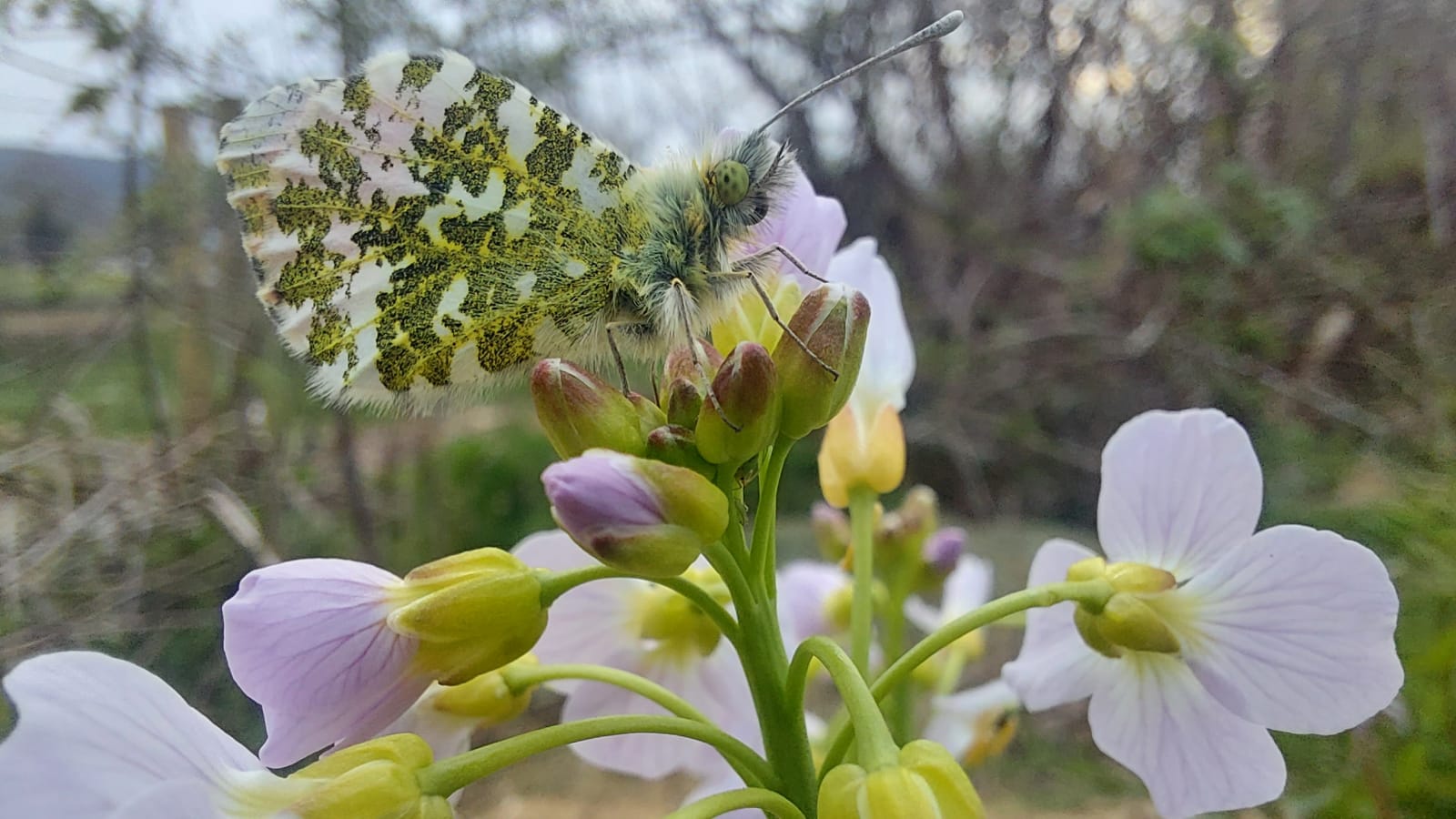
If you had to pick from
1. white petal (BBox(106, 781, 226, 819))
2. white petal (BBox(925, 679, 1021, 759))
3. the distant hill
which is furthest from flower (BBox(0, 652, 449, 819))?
the distant hill

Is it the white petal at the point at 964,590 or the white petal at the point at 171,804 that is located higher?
the white petal at the point at 171,804

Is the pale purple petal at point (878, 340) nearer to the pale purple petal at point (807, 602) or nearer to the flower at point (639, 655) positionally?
the flower at point (639, 655)

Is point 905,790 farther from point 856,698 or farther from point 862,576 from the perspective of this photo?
point 862,576

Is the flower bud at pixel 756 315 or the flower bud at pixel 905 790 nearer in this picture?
the flower bud at pixel 905 790

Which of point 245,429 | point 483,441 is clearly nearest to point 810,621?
point 245,429

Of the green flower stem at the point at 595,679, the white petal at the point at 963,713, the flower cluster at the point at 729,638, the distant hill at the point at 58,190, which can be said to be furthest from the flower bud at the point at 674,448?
the distant hill at the point at 58,190

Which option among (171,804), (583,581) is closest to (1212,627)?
(583,581)

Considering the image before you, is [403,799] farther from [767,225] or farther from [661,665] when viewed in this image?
[767,225]
